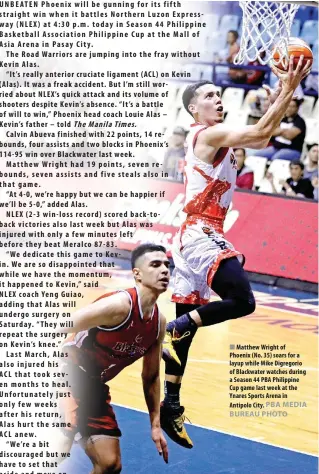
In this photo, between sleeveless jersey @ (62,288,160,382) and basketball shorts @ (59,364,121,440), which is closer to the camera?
sleeveless jersey @ (62,288,160,382)

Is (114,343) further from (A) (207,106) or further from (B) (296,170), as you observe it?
(B) (296,170)

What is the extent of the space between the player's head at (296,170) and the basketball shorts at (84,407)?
270 inches

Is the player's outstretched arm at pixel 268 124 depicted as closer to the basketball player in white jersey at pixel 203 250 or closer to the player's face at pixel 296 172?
the basketball player in white jersey at pixel 203 250

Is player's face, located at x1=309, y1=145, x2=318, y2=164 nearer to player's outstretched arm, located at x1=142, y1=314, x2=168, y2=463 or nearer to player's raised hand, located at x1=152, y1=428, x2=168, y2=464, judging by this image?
player's outstretched arm, located at x1=142, y1=314, x2=168, y2=463

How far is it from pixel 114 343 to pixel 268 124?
158 centimetres

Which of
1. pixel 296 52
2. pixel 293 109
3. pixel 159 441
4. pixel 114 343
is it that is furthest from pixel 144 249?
pixel 293 109

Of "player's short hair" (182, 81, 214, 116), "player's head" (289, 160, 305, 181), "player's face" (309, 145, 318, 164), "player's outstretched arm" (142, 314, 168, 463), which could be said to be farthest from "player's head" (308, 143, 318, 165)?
"player's outstretched arm" (142, 314, 168, 463)

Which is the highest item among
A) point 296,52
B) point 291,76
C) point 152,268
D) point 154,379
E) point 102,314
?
point 296,52

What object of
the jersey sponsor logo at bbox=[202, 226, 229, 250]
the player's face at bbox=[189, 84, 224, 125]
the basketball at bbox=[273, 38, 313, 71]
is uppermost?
the basketball at bbox=[273, 38, 313, 71]

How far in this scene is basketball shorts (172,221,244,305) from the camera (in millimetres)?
7031

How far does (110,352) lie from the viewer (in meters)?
6.55

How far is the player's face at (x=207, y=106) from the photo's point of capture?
6.93 meters

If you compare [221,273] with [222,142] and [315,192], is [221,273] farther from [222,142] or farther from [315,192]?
[315,192]
